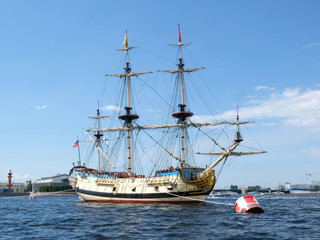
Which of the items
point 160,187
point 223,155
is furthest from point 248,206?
point 160,187

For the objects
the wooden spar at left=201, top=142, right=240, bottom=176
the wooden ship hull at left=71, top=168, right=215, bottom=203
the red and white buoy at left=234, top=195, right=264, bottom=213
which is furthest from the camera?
the wooden spar at left=201, top=142, right=240, bottom=176

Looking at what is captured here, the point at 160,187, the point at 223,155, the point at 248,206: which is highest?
the point at 223,155

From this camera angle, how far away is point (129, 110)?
65.2 metres

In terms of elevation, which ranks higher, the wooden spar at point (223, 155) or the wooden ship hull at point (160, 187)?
the wooden spar at point (223, 155)

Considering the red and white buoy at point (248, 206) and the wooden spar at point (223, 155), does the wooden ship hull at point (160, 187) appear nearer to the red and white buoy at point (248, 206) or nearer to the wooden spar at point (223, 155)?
the wooden spar at point (223, 155)

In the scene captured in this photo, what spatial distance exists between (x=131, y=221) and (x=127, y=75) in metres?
40.2

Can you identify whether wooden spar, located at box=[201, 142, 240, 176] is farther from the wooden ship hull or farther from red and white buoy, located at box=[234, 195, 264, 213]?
red and white buoy, located at box=[234, 195, 264, 213]

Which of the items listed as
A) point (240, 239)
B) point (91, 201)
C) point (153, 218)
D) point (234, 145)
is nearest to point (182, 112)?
point (234, 145)

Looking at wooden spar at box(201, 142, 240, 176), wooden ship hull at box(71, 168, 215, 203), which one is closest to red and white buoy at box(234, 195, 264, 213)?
wooden ship hull at box(71, 168, 215, 203)

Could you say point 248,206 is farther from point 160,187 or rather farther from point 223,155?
point 160,187

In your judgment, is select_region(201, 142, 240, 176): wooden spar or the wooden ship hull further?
select_region(201, 142, 240, 176): wooden spar

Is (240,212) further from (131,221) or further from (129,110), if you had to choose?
(129,110)

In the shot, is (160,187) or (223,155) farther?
(223,155)

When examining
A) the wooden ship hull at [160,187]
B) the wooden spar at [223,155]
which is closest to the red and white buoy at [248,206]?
the wooden ship hull at [160,187]
